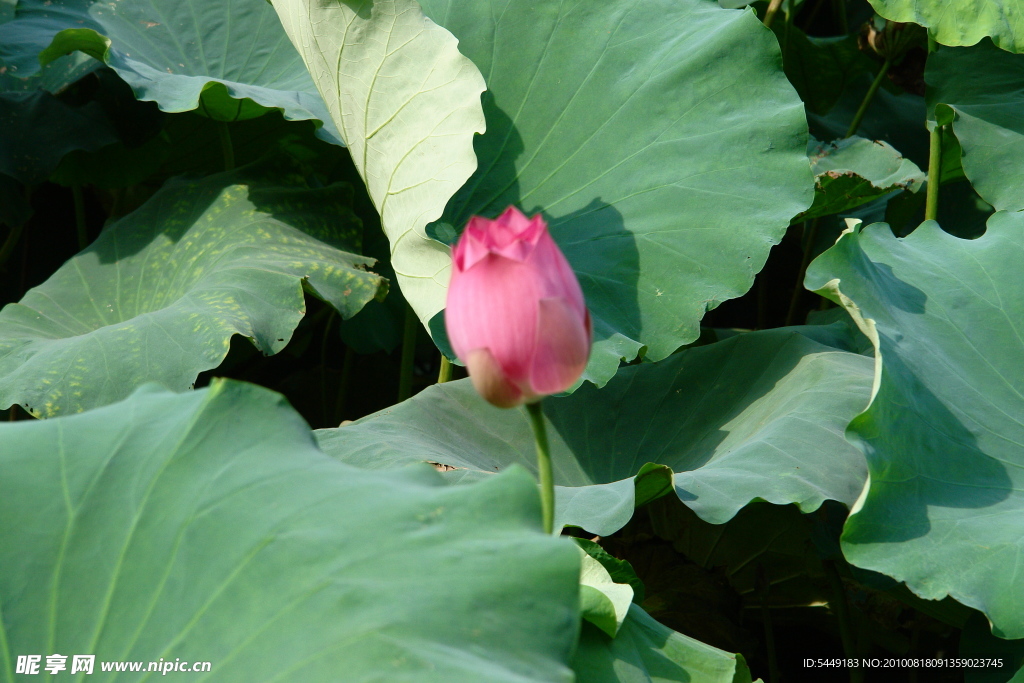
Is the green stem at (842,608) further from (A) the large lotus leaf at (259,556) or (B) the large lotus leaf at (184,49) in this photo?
(B) the large lotus leaf at (184,49)

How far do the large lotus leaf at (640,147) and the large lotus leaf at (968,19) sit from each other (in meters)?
0.28

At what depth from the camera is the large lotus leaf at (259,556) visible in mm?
545

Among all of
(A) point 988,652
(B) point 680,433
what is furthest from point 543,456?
(A) point 988,652

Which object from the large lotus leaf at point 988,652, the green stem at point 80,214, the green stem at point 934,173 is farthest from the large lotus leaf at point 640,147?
the green stem at point 80,214

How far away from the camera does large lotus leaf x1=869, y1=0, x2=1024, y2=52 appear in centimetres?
139

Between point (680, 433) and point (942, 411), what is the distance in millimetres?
426

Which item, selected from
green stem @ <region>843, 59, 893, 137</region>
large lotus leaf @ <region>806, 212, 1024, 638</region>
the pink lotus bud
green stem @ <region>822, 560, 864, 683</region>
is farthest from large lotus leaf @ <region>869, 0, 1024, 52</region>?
the pink lotus bud

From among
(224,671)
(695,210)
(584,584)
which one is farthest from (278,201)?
(224,671)

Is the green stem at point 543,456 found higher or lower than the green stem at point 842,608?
higher

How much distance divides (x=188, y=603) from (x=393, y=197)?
29.8 inches

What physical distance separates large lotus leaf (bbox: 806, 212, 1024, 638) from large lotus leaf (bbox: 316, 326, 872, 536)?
0.10 m

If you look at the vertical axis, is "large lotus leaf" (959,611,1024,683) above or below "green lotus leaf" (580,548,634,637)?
below

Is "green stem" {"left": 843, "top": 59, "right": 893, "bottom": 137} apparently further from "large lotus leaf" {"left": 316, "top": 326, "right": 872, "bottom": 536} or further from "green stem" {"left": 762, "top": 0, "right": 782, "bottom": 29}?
"large lotus leaf" {"left": 316, "top": 326, "right": 872, "bottom": 536}

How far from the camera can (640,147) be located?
4.39 ft
